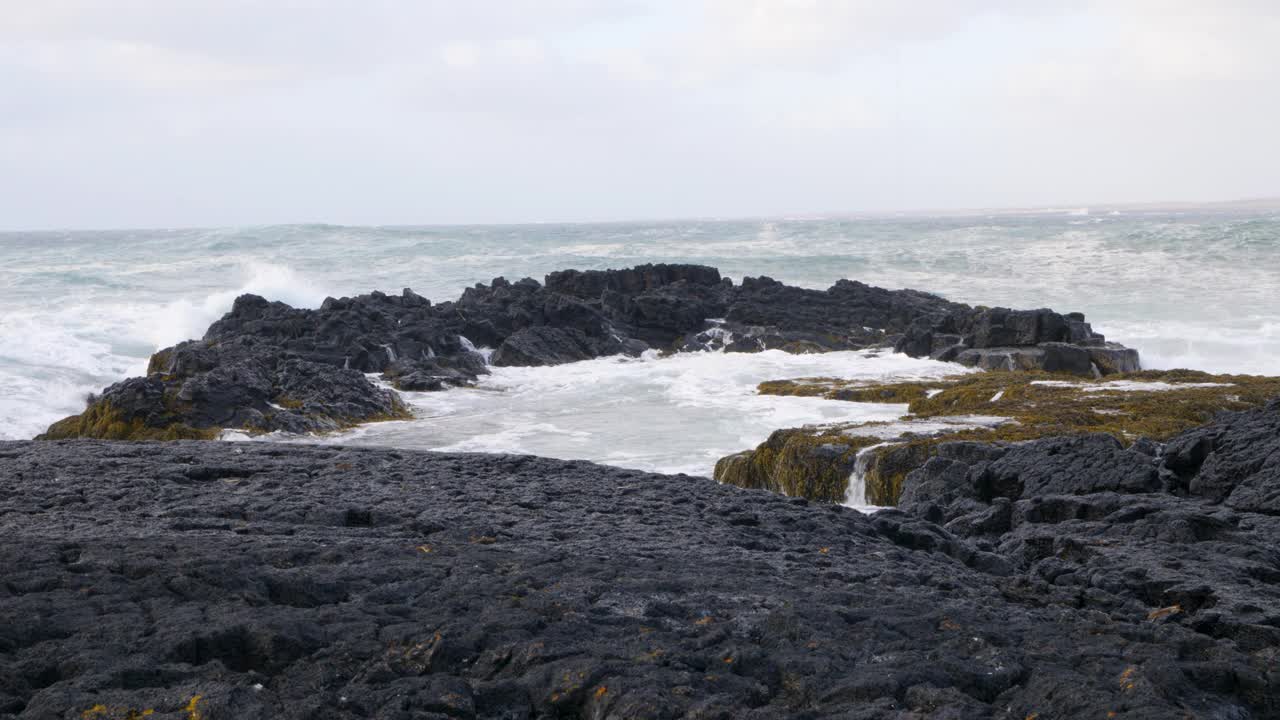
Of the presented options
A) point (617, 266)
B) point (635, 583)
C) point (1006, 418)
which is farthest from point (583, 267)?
point (635, 583)

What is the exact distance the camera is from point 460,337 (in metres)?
23.4

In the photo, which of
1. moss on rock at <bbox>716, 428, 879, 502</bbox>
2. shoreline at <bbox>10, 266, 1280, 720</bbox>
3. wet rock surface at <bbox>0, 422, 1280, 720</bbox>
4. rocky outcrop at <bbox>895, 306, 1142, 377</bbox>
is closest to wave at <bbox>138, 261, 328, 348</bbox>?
rocky outcrop at <bbox>895, 306, 1142, 377</bbox>

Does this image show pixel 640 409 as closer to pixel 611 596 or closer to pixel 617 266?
pixel 611 596

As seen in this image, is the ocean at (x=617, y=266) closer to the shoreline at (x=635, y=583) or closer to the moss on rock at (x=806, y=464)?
the moss on rock at (x=806, y=464)

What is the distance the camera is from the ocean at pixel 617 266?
15.4 metres

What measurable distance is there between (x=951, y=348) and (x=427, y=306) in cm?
1305

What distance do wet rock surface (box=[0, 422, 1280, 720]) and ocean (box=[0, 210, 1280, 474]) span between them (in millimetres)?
6205

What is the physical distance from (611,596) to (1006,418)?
25.6ft

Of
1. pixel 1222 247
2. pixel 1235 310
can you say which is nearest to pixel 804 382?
pixel 1235 310

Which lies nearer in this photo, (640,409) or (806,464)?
(806,464)

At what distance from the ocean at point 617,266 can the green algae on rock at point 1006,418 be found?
1.24 metres

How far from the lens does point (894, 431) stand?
995cm

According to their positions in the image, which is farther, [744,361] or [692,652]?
Result: [744,361]

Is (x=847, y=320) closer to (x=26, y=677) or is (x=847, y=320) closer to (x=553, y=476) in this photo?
(x=553, y=476)
